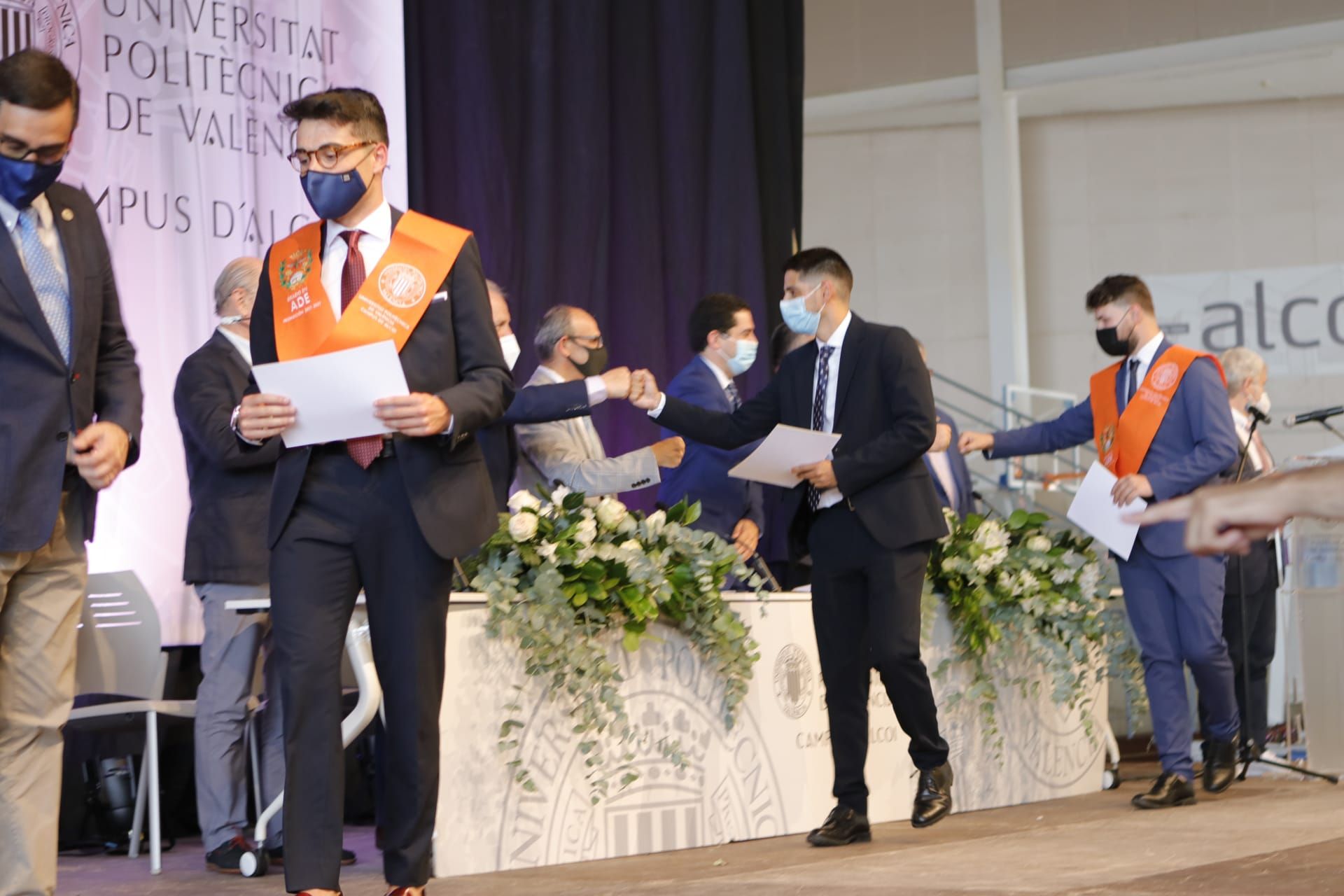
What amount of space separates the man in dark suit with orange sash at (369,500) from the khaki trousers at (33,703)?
35 cm

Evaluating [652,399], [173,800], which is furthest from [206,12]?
[173,800]

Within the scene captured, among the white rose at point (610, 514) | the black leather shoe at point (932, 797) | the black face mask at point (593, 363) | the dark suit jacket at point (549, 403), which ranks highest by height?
the black face mask at point (593, 363)

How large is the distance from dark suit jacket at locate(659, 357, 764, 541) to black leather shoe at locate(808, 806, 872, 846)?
129cm

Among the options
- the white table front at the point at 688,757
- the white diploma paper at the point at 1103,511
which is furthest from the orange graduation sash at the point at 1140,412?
the white table front at the point at 688,757

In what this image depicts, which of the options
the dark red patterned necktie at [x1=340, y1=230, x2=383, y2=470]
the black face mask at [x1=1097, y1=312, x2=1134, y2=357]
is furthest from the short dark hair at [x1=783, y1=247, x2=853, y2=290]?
the dark red patterned necktie at [x1=340, y1=230, x2=383, y2=470]

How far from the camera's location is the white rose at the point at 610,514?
3777 mm

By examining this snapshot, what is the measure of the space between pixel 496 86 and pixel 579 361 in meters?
1.68

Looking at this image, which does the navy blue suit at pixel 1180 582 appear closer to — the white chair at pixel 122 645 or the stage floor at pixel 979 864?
the stage floor at pixel 979 864

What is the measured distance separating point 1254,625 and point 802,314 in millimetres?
2973

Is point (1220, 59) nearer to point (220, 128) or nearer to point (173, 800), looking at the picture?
point (220, 128)

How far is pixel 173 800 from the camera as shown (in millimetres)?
4812

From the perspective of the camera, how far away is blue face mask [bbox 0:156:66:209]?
8.26 feet

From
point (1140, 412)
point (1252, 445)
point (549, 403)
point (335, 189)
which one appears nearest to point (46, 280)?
point (335, 189)

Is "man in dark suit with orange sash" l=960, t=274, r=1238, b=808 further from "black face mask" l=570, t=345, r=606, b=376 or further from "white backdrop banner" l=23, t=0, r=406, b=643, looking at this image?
"white backdrop banner" l=23, t=0, r=406, b=643
